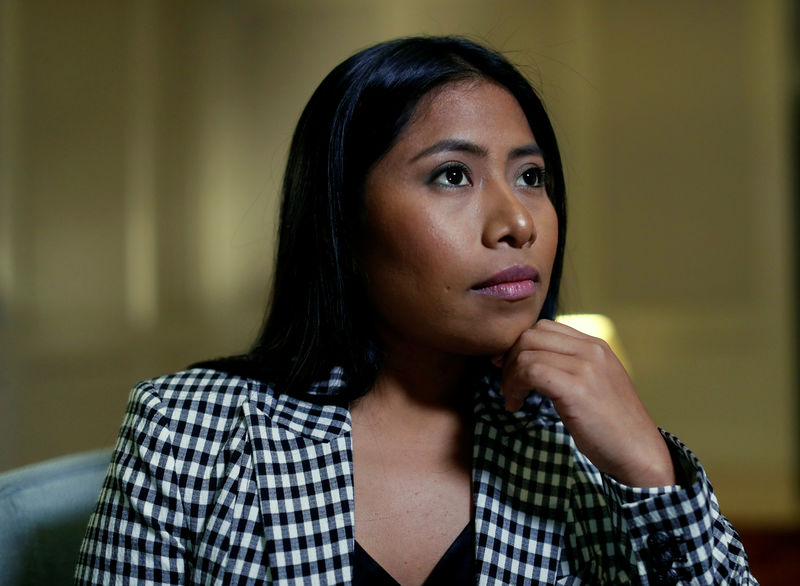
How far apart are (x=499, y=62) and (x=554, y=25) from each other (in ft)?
12.8

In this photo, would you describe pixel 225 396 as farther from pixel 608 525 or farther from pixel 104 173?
pixel 104 173

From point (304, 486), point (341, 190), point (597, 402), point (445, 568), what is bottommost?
point (445, 568)

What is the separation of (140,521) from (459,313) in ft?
1.53

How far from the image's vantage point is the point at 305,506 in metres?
1.09

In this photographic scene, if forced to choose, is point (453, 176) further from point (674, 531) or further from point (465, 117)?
point (674, 531)

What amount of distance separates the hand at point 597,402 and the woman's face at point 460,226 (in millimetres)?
64

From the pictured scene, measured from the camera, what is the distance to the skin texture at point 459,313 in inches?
40.9

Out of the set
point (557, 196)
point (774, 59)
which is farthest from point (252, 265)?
point (557, 196)

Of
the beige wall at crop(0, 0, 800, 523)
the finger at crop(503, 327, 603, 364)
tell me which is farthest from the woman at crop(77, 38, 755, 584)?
the beige wall at crop(0, 0, 800, 523)

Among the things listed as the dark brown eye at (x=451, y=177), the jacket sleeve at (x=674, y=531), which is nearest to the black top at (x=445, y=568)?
the jacket sleeve at (x=674, y=531)

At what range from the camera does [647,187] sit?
190 inches

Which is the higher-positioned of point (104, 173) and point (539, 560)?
point (104, 173)

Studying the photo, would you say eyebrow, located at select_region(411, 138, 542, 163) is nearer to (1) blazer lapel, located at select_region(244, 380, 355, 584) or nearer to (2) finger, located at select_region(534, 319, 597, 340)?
(2) finger, located at select_region(534, 319, 597, 340)

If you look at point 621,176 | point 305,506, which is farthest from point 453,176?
point 621,176
